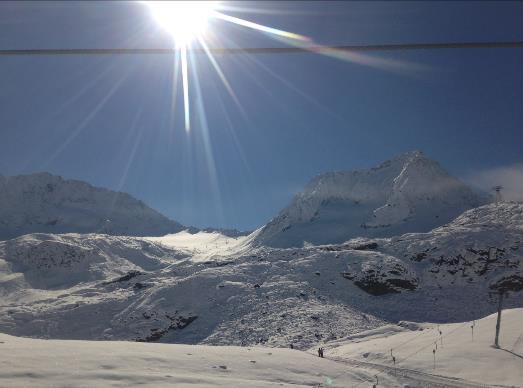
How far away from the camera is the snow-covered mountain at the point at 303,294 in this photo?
64.9 meters

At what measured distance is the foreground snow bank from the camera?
16.7m

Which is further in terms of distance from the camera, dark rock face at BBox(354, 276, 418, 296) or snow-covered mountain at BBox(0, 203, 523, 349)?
dark rock face at BBox(354, 276, 418, 296)

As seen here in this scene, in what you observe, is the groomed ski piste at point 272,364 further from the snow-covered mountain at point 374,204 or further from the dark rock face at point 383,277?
the snow-covered mountain at point 374,204

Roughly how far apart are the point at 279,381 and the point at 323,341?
34.0 metres

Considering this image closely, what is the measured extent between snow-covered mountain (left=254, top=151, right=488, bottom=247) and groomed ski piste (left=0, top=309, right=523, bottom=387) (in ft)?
264

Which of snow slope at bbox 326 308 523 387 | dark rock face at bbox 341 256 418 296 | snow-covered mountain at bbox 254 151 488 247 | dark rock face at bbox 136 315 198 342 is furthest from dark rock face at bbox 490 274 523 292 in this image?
dark rock face at bbox 136 315 198 342

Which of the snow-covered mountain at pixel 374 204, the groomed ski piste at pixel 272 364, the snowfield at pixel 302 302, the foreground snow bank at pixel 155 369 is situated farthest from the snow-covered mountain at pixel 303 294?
the foreground snow bank at pixel 155 369

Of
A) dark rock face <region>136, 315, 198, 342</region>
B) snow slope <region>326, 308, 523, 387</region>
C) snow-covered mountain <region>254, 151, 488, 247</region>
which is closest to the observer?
snow slope <region>326, 308, 523, 387</region>

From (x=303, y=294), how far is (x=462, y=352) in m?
39.8

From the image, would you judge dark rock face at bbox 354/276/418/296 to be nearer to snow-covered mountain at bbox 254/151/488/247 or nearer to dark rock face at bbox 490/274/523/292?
dark rock face at bbox 490/274/523/292

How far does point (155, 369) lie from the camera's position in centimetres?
2036

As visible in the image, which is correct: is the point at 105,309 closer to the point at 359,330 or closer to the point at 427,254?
the point at 359,330

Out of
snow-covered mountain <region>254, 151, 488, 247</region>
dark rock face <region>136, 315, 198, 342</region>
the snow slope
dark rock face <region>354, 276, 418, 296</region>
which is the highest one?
snow-covered mountain <region>254, 151, 488, 247</region>

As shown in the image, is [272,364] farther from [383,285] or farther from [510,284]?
[510,284]
